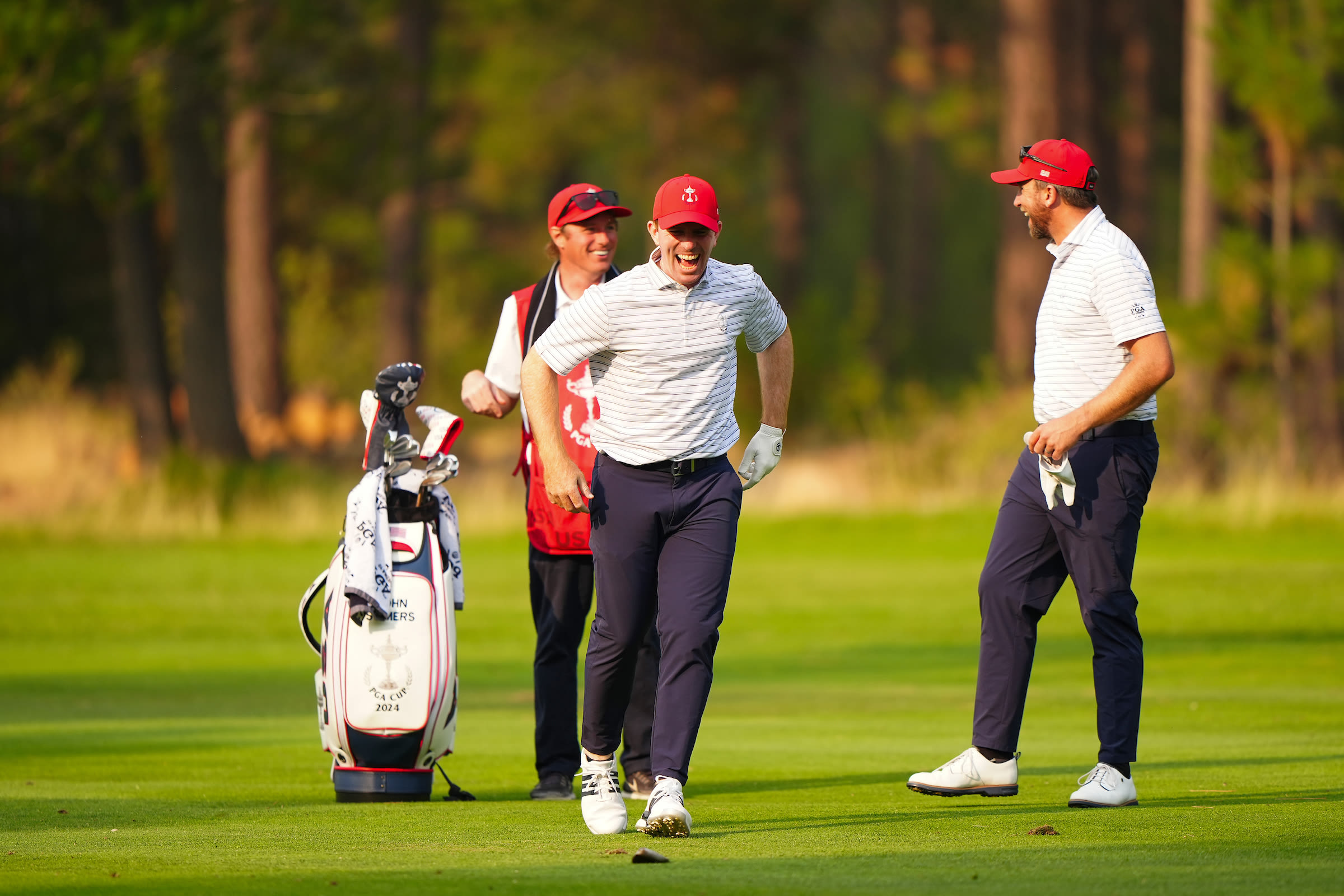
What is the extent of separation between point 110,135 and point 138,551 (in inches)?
175

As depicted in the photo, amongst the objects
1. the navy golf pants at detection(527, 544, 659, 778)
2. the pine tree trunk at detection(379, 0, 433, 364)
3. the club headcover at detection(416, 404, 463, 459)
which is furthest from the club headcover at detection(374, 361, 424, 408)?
the pine tree trunk at detection(379, 0, 433, 364)

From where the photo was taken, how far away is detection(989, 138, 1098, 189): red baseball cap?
6.69 meters

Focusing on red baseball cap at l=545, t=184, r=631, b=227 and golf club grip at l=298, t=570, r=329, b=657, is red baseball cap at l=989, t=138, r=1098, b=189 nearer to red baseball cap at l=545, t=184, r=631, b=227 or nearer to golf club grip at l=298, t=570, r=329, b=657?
red baseball cap at l=545, t=184, r=631, b=227

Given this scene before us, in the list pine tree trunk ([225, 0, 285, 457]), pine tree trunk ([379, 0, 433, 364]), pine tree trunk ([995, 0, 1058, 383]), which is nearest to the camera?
pine tree trunk ([995, 0, 1058, 383])

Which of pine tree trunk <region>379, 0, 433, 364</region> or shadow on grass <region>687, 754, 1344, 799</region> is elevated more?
pine tree trunk <region>379, 0, 433, 364</region>

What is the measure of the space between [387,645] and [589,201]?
1.76 metres

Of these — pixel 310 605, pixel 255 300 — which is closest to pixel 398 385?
pixel 310 605

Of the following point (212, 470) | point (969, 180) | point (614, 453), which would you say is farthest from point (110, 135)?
point (969, 180)

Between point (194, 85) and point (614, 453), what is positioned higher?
point (194, 85)

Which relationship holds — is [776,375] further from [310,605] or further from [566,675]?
[310,605]

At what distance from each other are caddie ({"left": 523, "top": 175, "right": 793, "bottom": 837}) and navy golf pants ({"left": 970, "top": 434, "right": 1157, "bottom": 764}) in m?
1.14

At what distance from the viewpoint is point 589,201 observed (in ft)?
23.3

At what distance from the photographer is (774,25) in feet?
116

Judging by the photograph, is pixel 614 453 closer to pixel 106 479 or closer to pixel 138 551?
pixel 138 551
